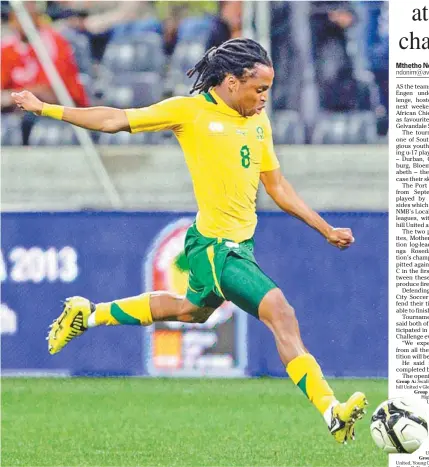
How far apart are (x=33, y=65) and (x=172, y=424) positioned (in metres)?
4.90

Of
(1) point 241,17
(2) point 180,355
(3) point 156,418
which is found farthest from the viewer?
(1) point 241,17

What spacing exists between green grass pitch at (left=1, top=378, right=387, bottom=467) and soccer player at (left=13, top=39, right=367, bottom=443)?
1001 mm

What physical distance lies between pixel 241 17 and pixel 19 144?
2372 millimetres

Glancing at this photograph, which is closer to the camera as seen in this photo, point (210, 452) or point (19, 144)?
point (210, 452)

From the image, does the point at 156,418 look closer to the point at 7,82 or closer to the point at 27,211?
the point at 27,211

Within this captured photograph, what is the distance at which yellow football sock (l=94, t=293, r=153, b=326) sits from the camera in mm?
8039

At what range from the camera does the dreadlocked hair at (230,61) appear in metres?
7.19

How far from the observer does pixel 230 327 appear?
11.8m

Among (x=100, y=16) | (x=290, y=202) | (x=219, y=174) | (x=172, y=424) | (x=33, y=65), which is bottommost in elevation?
(x=172, y=424)

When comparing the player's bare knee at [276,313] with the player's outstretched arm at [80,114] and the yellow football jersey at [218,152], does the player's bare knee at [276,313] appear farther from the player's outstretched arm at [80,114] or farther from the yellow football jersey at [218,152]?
the player's outstretched arm at [80,114]

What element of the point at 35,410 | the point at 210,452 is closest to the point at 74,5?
the point at 35,410

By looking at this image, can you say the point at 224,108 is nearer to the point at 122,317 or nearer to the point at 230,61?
the point at 230,61

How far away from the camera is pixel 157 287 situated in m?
11.8

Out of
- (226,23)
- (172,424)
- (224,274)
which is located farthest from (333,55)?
(224,274)
